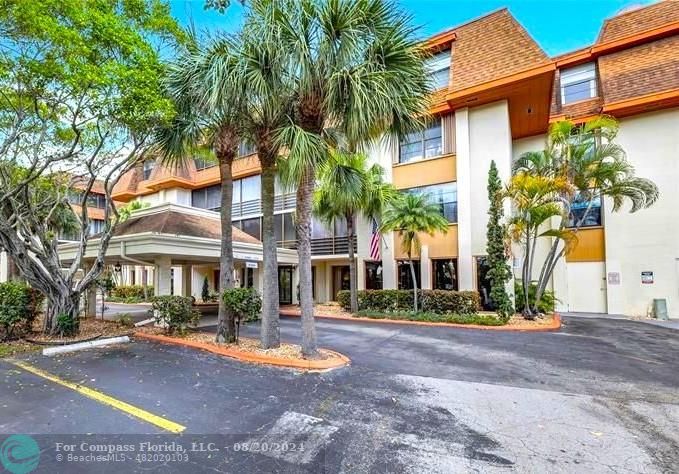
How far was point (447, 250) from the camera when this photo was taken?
15.5 m

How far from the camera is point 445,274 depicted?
1561cm

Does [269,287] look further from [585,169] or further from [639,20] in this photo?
[639,20]

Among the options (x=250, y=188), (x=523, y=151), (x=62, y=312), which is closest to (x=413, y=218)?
(x=523, y=151)

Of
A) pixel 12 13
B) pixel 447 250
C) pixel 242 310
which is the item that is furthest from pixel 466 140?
pixel 12 13

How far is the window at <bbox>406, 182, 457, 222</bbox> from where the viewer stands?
15.4 m

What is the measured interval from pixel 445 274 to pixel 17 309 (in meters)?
14.3

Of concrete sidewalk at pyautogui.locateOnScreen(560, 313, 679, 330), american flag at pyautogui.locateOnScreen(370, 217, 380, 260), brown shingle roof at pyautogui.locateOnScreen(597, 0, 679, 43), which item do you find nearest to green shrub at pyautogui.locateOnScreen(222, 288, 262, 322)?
american flag at pyautogui.locateOnScreen(370, 217, 380, 260)

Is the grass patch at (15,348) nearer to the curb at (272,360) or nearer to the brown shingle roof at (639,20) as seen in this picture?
the curb at (272,360)

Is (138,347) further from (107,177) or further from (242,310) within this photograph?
(107,177)

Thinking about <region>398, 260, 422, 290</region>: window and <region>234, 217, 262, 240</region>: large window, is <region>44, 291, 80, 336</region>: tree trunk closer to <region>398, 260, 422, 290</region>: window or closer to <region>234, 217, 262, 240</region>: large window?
<region>398, 260, 422, 290</region>: window

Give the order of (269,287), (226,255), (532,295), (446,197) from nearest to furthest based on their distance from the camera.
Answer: (269,287)
(226,255)
(532,295)
(446,197)

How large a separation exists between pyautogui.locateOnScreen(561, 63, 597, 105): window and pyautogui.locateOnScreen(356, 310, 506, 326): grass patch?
12.2 meters

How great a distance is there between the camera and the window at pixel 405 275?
1612 centimetres

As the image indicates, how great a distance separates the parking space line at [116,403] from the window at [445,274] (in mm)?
12862
